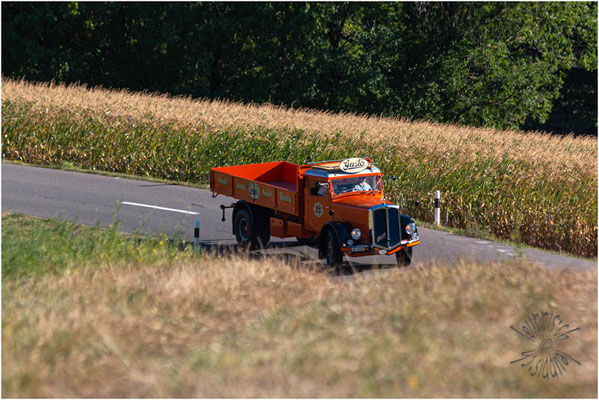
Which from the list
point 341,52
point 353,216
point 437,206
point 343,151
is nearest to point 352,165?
point 353,216

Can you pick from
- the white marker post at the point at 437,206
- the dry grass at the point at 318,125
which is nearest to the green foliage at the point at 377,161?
the dry grass at the point at 318,125

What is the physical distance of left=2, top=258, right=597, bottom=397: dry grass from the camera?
7.36m

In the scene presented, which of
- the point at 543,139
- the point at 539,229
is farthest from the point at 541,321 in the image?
the point at 543,139

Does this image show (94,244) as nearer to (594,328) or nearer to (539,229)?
(594,328)

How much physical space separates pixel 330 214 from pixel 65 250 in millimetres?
4980

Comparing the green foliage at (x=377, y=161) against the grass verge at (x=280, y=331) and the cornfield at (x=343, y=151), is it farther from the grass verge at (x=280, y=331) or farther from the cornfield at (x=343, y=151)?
the grass verge at (x=280, y=331)

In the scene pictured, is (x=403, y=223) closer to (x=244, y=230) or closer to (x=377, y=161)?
(x=244, y=230)

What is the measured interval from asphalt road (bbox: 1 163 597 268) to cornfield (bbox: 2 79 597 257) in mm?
1604

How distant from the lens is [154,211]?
18484mm

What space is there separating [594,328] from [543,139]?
18.5 meters

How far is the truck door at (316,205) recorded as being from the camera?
14.0 m

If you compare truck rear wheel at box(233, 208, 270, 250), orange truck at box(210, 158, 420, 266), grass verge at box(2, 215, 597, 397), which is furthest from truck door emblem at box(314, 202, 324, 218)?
grass verge at box(2, 215, 597, 397)

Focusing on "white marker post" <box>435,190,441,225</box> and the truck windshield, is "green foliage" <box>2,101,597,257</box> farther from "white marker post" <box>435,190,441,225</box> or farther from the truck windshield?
the truck windshield

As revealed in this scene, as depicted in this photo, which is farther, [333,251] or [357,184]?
[357,184]
